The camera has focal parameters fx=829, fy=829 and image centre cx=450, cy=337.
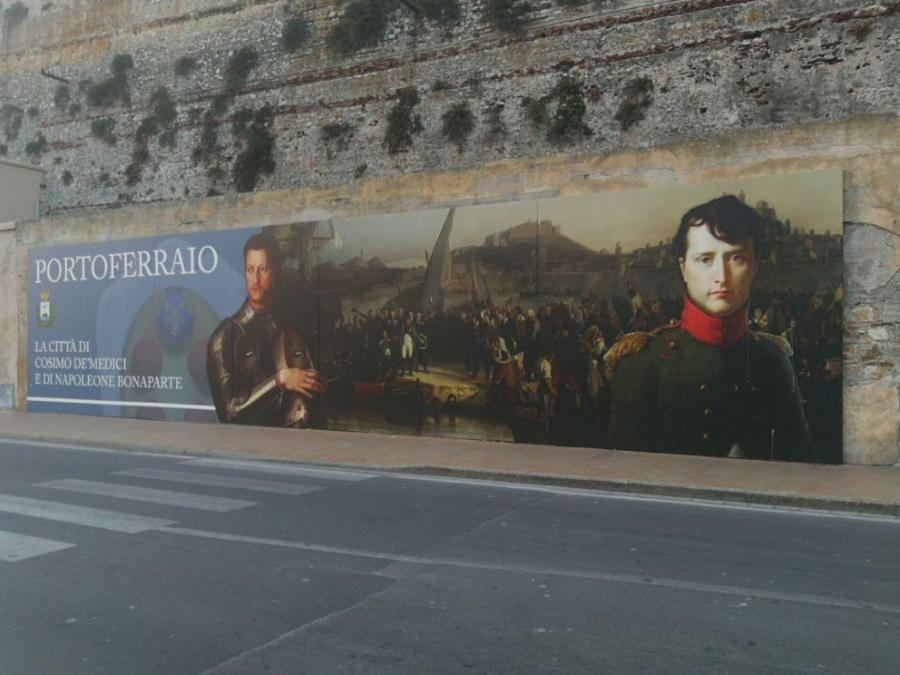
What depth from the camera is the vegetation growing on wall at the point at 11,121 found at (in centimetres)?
3456

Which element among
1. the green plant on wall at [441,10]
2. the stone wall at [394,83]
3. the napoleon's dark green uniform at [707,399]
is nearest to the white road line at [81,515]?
the napoleon's dark green uniform at [707,399]

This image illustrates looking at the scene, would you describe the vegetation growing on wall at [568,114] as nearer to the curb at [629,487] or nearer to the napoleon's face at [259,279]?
the napoleon's face at [259,279]

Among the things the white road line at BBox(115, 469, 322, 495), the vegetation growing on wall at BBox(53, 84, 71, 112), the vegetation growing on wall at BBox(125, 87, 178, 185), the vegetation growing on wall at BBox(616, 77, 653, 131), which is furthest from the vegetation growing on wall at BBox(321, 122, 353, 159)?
the white road line at BBox(115, 469, 322, 495)

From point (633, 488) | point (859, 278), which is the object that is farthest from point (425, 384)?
point (859, 278)

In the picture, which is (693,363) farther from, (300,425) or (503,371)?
(300,425)

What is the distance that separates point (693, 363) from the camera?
10922 millimetres

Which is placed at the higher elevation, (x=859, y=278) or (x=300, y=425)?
(x=859, y=278)

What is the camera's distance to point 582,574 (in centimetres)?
579

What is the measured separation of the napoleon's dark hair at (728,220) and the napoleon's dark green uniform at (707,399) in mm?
1248

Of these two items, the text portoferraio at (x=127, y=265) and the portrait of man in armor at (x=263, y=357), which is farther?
the text portoferraio at (x=127, y=265)

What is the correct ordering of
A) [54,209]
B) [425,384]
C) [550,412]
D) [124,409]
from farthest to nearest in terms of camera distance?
[54,209] → [124,409] → [425,384] → [550,412]

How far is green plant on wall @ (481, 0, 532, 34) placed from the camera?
23.1 metres

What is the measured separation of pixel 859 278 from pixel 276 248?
9.18 metres

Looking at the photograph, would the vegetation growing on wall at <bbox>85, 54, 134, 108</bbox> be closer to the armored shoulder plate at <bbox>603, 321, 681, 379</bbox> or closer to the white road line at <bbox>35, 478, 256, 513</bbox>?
the white road line at <bbox>35, 478, 256, 513</bbox>
